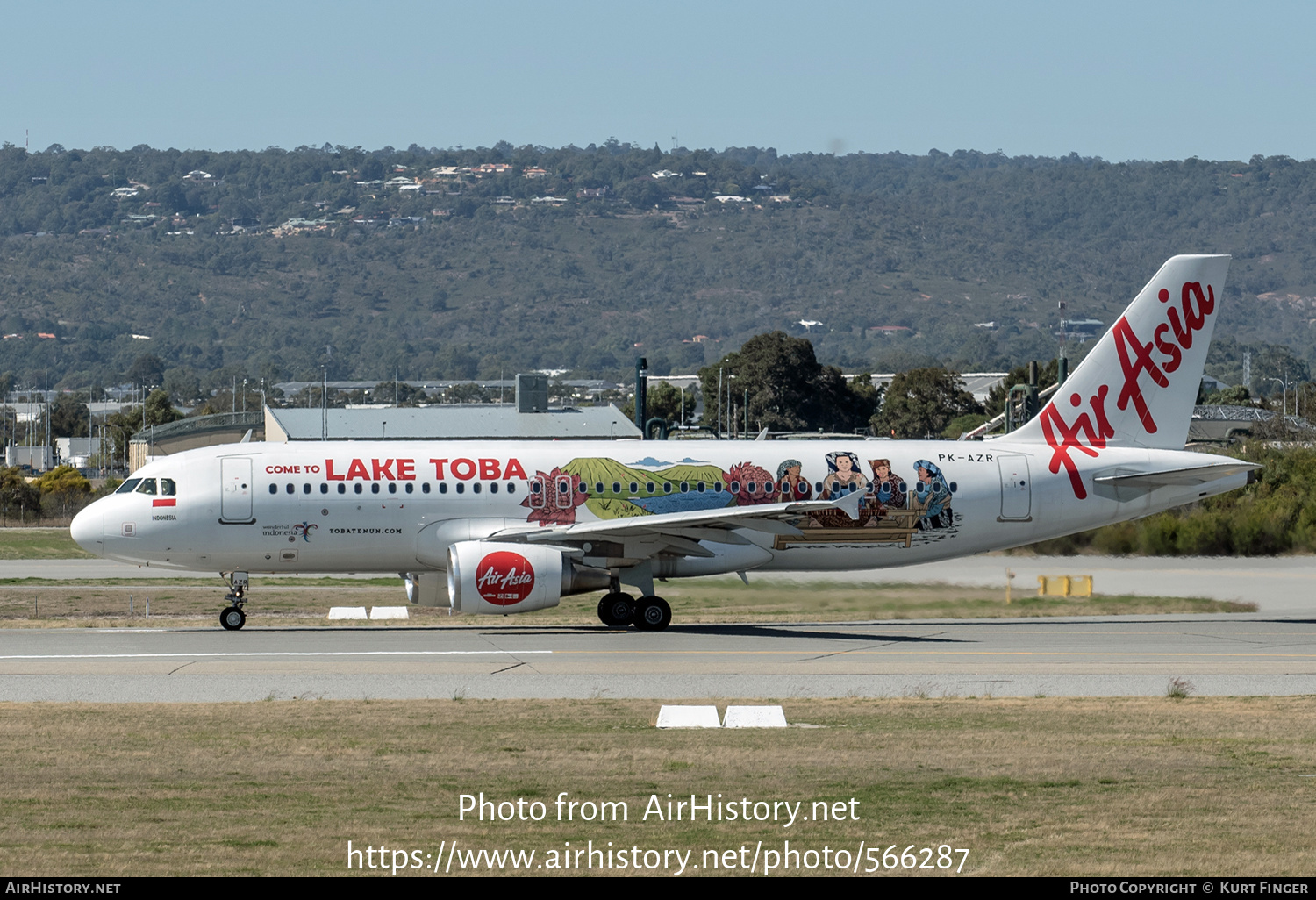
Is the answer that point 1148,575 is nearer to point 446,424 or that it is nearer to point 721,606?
point 721,606

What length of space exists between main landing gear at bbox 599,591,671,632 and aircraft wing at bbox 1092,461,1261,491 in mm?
10550

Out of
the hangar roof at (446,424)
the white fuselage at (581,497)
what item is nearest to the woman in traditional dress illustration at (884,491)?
the white fuselage at (581,497)

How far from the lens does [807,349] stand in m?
156

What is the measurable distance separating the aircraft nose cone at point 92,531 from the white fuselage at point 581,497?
37 millimetres

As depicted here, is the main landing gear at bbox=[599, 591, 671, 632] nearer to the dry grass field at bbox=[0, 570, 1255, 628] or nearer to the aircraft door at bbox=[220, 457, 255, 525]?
the dry grass field at bbox=[0, 570, 1255, 628]

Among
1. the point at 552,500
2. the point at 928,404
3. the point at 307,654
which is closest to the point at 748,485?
the point at 552,500

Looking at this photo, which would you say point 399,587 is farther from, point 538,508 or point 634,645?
point 634,645

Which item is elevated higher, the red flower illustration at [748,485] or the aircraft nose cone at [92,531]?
the red flower illustration at [748,485]

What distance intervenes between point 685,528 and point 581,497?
2747 millimetres

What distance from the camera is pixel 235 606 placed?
34.5m

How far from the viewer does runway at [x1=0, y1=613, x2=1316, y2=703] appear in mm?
24438

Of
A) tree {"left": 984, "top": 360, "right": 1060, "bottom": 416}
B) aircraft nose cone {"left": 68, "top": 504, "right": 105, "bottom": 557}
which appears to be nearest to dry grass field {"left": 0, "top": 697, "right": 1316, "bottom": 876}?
aircraft nose cone {"left": 68, "top": 504, "right": 105, "bottom": 557}

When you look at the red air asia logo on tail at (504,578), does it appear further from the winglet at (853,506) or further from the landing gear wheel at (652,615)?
the winglet at (853,506)

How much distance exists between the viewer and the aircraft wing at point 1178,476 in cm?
3572
